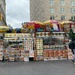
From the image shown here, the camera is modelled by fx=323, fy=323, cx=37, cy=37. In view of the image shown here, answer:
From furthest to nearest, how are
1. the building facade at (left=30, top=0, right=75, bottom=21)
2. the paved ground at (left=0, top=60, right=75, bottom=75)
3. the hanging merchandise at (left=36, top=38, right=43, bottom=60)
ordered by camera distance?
1. the building facade at (left=30, top=0, right=75, bottom=21)
2. the hanging merchandise at (left=36, top=38, right=43, bottom=60)
3. the paved ground at (left=0, top=60, right=75, bottom=75)

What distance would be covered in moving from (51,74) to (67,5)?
8521 centimetres

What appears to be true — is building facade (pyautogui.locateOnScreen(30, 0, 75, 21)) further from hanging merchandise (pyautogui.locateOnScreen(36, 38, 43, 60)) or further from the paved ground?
the paved ground

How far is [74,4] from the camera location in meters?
99.5

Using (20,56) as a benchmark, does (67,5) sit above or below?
above

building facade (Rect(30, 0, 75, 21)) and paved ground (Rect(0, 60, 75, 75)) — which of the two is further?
building facade (Rect(30, 0, 75, 21))

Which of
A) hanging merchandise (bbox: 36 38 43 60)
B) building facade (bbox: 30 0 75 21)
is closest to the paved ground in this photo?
hanging merchandise (bbox: 36 38 43 60)

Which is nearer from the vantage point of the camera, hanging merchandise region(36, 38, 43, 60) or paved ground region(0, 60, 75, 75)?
paved ground region(0, 60, 75, 75)

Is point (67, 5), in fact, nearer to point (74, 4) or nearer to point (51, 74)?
point (74, 4)

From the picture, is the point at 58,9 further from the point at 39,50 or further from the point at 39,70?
the point at 39,70

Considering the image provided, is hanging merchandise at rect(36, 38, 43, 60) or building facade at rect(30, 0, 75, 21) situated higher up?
building facade at rect(30, 0, 75, 21)

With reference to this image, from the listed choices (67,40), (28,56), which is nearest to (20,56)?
(28,56)

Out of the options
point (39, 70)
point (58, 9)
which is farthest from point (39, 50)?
point (58, 9)

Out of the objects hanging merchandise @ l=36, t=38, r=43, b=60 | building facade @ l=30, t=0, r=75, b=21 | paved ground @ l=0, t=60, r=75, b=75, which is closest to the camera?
paved ground @ l=0, t=60, r=75, b=75

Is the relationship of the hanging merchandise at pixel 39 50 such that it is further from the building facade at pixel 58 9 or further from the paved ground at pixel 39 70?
the building facade at pixel 58 9
